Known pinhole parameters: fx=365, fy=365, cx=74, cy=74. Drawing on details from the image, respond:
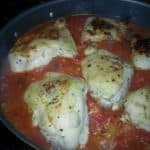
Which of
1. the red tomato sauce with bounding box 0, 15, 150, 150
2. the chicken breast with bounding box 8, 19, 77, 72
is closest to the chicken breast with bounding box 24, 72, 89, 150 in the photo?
the red tomato sauce with bounding box 0, 15, 150, 150

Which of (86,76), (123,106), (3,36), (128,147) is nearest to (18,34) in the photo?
(3,36)

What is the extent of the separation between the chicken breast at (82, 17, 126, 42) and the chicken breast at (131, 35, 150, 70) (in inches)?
5.4

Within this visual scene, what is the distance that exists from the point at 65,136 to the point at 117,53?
2.33 feet

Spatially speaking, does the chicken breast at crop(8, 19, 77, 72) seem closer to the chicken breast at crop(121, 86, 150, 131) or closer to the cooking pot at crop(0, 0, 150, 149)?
the cooking pot at crop(0, 0, 150, 149)

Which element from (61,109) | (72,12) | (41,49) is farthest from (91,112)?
(72,12)

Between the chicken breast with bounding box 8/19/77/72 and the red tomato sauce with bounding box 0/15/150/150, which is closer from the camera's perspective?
the red tomato sauce with bounding box 0/15/150/150

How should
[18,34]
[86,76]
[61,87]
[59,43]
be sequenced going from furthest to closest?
[18,34]
[59,43]
[86,76]
[61,87]

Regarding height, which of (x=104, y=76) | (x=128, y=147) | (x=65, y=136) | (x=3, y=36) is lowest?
(x=128, y=147)

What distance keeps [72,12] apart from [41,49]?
52 cm

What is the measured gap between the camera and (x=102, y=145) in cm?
185

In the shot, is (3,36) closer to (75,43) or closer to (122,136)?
(75,43)

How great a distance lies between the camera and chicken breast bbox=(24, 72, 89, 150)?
1.82 meters

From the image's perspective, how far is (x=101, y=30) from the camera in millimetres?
2309

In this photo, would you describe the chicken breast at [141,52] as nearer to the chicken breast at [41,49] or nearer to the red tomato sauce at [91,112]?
the red tomato sauce at [91,112]
